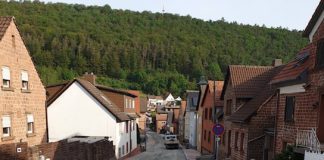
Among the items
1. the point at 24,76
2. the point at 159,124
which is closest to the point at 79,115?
the point at 24,76

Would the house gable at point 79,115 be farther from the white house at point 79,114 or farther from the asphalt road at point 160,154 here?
the asphalt road at point 160,154

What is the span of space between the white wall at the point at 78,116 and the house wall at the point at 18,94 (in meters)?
8.52

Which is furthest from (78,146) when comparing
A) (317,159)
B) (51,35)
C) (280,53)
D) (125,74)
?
(125,74)

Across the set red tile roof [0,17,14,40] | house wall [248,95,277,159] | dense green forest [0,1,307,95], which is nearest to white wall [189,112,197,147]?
house wall [248,95,277,159]

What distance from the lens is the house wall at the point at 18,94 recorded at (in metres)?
19.6

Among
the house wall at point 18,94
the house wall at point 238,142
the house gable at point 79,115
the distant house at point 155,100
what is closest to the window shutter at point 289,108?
the house wall at point 238,142

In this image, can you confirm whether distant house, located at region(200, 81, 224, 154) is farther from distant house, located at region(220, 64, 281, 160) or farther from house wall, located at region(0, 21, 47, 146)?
house wall, located at region(0, 21, 47, 146)

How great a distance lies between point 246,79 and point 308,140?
40.3ft

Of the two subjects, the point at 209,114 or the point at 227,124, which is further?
the point at 209,114

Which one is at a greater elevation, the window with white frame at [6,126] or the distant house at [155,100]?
the window with white frame at [6,126]

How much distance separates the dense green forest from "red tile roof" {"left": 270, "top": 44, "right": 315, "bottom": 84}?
8998 cm

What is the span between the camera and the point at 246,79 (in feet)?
84.3

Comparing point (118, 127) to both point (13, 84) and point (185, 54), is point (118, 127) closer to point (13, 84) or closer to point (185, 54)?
point (13, 84)

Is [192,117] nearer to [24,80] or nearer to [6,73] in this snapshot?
[24,80]
